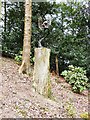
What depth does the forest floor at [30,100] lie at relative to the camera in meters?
4.73

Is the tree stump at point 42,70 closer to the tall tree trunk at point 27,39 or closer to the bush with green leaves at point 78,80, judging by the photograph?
the tall tree trunk at point 27,39

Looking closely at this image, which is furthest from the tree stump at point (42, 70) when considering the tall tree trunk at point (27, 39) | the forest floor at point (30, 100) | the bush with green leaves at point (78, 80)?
the bush with green leaves at point (78, 80)

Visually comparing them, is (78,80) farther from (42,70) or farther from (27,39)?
(42,70)

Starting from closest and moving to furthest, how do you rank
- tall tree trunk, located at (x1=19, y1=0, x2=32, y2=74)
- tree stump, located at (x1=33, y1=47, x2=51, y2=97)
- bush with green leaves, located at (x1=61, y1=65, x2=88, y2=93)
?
tree stump, located at (x1=33, y1=47, x2=51, y2=97) < tall tree trunk, located at (x1=19, y1=0, x2=32, y2=74) < bush with green leaves, located at (x1=61, y1=65, x2=88, y2=93)

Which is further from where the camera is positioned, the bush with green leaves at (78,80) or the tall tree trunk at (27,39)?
the bush with green leaves at (78,80)

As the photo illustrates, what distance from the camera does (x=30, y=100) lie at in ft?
17.5

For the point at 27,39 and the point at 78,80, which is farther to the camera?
the point at 78,80

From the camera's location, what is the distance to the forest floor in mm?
4730

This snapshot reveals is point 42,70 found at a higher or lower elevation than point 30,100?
higher

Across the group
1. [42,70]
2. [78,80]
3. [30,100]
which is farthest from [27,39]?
[30,100]

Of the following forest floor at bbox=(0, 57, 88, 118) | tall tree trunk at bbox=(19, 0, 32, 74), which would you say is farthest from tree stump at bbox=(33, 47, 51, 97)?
tall tree trunk at bbox=(19, 0, 32, 74)

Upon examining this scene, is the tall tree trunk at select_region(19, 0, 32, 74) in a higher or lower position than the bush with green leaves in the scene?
higher

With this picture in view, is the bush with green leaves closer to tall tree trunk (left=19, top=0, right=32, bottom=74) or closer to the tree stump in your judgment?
tall tree trunk (left=19, top=0, right=32, bottom=74)

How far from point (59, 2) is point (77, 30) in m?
1.30
